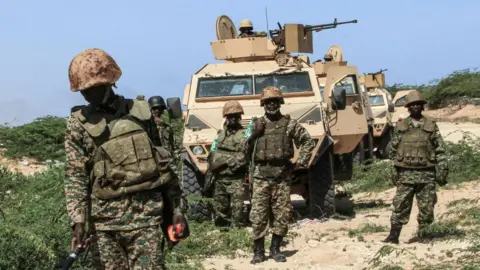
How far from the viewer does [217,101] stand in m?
9.48

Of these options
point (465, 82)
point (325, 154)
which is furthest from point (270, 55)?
point (465, 82)

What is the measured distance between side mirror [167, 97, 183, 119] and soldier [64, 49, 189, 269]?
4594mm

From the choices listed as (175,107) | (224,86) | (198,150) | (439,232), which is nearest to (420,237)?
(439,232)

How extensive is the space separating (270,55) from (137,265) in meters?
6.81

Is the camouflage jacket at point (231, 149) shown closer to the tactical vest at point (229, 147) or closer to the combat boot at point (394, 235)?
the tactical vest at point (229, 147)

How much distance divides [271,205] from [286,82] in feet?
8.94

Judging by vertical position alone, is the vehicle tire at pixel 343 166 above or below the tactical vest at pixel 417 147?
below

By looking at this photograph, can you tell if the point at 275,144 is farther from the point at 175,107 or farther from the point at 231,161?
the point at 175,107

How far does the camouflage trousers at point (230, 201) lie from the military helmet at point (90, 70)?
4.54m

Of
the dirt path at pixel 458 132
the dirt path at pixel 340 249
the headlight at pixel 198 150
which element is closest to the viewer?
the dirt path at pixel 340 249

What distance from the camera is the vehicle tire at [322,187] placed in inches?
352

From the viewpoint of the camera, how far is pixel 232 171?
27.3 feet

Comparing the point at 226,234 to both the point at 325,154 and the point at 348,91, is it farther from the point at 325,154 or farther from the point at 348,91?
the point at 348,91

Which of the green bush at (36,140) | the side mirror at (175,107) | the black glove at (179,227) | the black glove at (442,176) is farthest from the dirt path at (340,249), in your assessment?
the green bush at (36,140)
